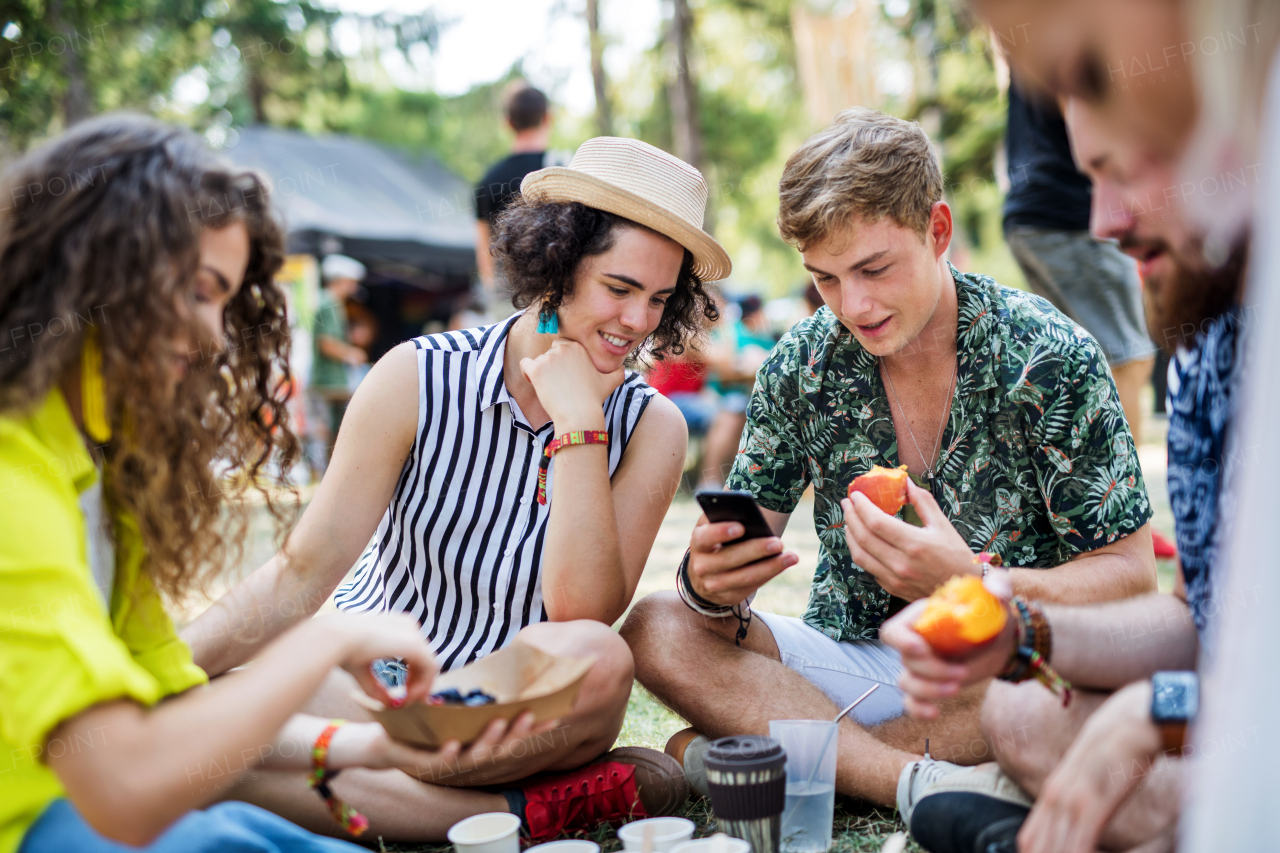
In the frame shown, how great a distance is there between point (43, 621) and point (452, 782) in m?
1.35

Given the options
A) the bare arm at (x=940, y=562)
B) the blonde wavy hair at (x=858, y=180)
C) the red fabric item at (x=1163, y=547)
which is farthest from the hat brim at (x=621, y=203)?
the red fabric item at (x=1163, y=547)

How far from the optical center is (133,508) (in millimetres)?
1870

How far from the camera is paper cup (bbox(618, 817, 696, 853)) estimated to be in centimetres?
206

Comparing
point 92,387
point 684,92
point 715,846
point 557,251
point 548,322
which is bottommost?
point 715,846

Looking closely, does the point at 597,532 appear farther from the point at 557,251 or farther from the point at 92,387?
the point at 92,387

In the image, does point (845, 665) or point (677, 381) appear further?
point (677, 381)

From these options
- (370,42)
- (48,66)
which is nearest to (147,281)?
(48,66)

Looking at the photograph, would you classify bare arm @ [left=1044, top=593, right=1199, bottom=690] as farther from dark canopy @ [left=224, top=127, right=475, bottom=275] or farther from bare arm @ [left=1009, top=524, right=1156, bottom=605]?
dark canopy @ [left=224, top=127, right=475, bottom=275]

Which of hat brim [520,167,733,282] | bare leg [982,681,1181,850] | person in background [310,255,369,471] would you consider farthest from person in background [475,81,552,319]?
bare leg [982,681,1181,850]

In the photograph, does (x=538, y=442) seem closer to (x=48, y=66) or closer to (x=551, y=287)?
(x=551, y=287)

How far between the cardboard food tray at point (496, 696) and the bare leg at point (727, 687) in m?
0.53

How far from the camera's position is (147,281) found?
5.55ft

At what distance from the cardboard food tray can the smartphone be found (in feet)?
1.65

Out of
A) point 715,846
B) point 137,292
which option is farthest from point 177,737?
point 715,846
